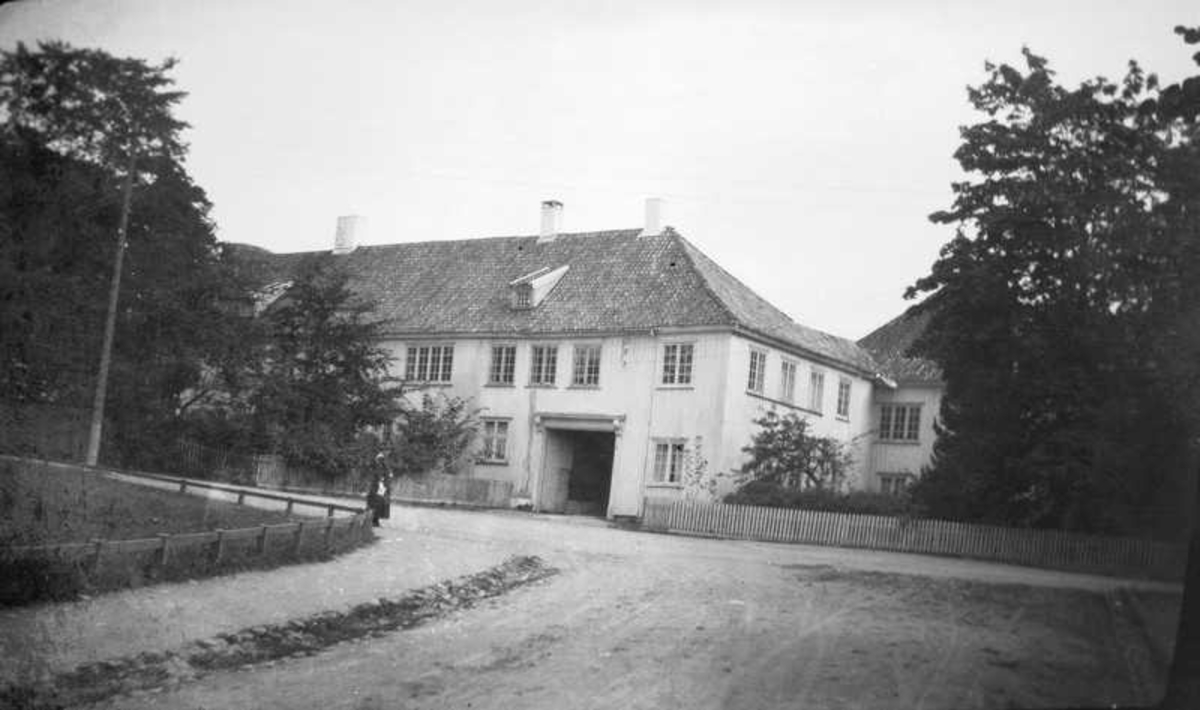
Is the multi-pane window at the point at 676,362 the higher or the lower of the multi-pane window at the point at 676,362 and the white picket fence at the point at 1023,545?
the higher

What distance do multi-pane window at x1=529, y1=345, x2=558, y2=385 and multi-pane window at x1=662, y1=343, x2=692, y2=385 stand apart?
2.71 meters

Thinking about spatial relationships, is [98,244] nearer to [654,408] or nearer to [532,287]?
[532,287]

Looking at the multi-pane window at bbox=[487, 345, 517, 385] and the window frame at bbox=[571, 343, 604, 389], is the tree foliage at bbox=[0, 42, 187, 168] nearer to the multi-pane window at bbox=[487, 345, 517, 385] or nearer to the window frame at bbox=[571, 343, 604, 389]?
the multi-pane window at bbox=[487, 345, 517, 385]

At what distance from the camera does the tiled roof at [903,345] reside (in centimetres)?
460

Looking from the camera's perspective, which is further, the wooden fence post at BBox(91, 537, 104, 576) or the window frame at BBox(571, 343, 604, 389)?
the window frame at BBox(571, 343, 604, 389)

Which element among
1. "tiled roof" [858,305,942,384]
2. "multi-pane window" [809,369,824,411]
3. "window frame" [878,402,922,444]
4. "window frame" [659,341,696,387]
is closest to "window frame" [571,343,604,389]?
"window frame" [659,341,696,387]

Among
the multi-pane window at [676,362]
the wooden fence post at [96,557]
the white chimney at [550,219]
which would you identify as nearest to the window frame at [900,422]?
the white chimney at [550,219]

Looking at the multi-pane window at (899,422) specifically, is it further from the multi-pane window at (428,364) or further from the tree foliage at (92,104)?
the tree foliage at (92,104)

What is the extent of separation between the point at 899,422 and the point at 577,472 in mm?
15221

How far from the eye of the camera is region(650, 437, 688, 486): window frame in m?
18.8

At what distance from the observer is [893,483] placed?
6742mm

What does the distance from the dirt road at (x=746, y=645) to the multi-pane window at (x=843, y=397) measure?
1.38m

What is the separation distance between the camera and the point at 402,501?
1363 centimetres

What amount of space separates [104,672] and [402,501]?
757cm
